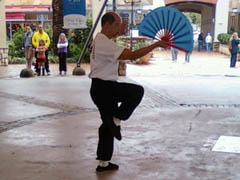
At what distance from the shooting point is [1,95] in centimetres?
984

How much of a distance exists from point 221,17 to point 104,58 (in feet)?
99.1

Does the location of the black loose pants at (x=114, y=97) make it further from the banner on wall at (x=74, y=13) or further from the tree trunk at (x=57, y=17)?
the tree trunk at (x=57, y=17)

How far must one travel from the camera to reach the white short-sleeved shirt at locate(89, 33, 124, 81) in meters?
4.21

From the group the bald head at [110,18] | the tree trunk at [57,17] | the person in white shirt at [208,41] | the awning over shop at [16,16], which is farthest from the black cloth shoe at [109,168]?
the awning over shop at [16,16]

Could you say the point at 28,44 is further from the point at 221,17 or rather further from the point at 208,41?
the point at 221,17

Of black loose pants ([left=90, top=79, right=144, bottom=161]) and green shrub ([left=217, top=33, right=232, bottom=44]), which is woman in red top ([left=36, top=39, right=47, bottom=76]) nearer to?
black loose pants ([left=90, top=79, right=144, bottom=161])

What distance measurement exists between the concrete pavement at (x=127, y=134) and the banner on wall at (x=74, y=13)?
380 centimetres

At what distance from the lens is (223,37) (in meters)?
30.3

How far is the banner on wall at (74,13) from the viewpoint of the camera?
14.1m

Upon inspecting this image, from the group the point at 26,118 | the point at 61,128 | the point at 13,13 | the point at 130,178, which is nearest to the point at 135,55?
the point at 130,178

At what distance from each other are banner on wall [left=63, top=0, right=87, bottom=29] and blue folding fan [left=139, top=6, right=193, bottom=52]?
962 cm

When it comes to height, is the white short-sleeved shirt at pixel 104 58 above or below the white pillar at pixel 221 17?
below

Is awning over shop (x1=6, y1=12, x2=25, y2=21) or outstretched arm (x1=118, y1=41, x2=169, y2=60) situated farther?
awning over shop (x1=6, y1=12, x2=25, y2=21)

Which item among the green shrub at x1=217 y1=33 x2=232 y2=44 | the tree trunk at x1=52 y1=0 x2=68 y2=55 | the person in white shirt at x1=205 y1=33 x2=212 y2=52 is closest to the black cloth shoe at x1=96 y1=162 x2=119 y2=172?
the tree trunk at x1=52 y1=0 x2=68 y2=55
